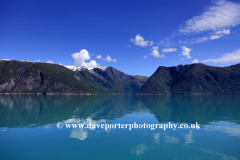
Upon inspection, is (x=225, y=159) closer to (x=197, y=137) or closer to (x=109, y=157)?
(x=197, y=137)

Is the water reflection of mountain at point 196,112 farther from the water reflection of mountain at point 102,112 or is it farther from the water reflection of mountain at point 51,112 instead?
the water reflection of mountain at point 51,112

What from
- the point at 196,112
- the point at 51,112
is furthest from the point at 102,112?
the point at 196,112

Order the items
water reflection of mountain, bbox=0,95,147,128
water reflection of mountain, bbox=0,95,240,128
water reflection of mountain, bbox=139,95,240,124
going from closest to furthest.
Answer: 1. water reflection of mountain, bbox=0,95,147,128
2. water reflection of mountain, bbox=0,95,240,128
3. water reflection of mountain, bbox=139,95,240,124

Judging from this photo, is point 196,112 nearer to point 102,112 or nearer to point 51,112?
point 102,112

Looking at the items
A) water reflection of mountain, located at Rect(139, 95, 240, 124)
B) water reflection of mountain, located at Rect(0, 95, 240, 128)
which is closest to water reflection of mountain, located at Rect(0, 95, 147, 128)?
water reflection of mountain, located at Rect(0, 95, 240, 128)

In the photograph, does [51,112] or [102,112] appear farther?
[102,112]

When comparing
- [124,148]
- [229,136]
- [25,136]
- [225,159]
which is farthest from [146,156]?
[25,136]

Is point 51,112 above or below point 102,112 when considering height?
above

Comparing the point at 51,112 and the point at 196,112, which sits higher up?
the point at 196,112

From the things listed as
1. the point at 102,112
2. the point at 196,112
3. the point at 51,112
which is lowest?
the point at 102,112

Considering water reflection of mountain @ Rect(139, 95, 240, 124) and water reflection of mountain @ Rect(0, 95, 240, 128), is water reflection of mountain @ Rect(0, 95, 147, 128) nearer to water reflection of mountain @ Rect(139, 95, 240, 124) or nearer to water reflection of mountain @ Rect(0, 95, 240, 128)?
water reflection of mountain @ Rect(0, 95, 240, 128)

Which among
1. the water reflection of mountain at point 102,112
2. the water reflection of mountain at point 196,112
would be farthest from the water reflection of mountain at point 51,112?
the water reflection of mountain at point 196,112

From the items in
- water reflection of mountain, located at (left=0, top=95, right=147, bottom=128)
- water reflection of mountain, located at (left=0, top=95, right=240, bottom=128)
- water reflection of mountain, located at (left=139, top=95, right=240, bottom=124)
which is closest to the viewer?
water reflection of mountain, located at (left=0, top=95, right=147, bottom=128)

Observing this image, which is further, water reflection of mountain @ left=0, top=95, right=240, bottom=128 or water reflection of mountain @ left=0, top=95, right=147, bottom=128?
water reflection of mountain @ left=0, top=95, right=240, bottom=128
